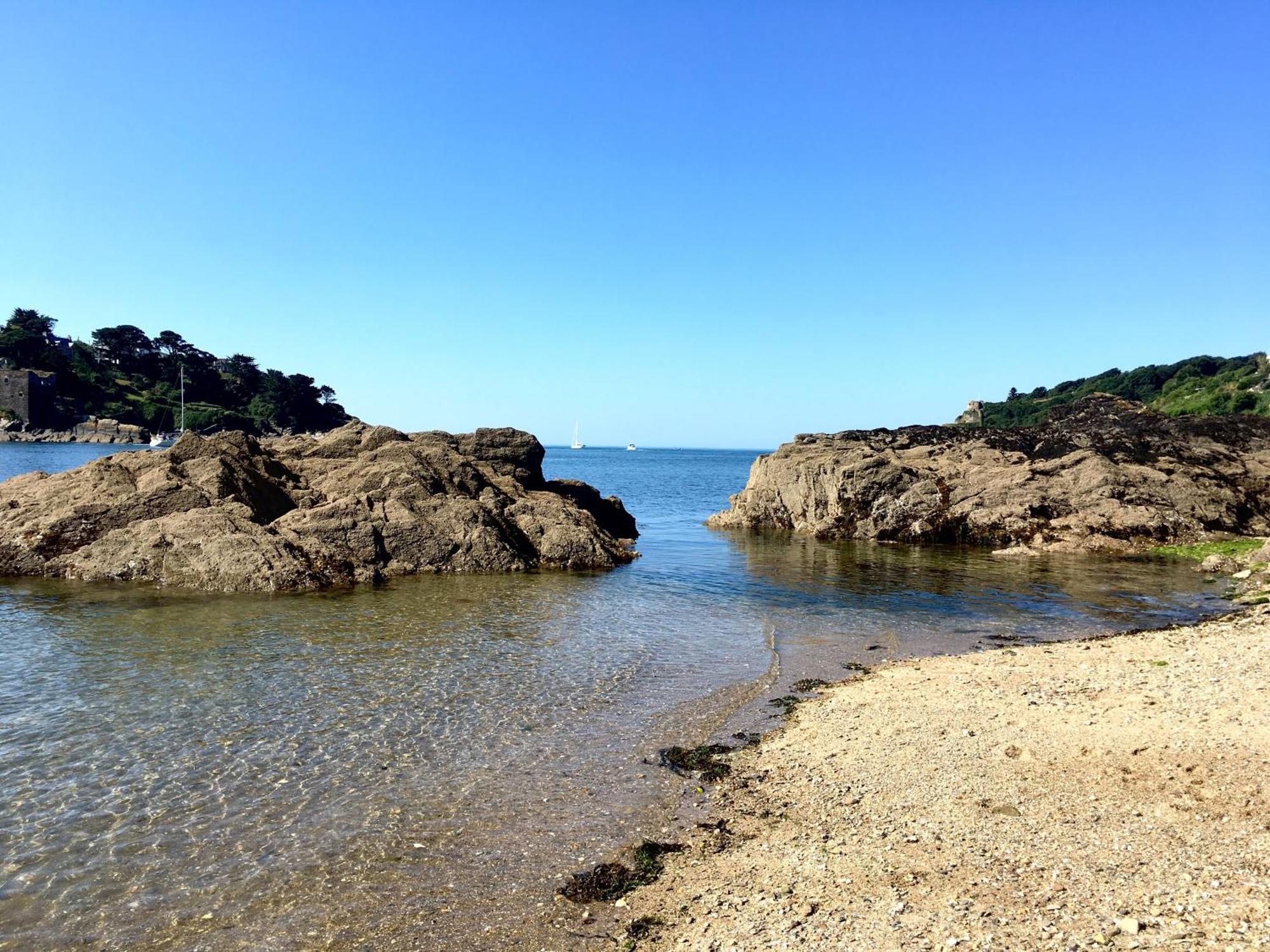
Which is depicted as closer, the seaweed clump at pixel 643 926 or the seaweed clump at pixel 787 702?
the seaweed clump at pixel 643 926

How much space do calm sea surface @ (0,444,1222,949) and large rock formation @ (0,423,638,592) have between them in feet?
4.50

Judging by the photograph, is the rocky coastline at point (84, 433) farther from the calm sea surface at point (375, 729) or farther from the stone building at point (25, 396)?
the calm sea surface at point (375, 729)

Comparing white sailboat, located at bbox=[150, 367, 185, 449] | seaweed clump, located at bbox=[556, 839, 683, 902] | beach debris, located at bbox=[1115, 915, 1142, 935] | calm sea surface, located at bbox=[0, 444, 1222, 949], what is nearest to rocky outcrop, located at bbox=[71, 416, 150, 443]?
white sailboat, located at bbox=[150, 367, 185, 449]

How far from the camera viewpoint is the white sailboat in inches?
4990

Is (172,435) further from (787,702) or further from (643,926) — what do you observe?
(643,926)

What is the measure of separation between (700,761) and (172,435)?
154 metres

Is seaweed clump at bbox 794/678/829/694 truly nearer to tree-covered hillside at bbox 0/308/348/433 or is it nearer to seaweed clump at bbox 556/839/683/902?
seaweed clump at bbox 556/839/683/902

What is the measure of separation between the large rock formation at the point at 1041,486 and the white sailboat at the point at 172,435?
376 ft

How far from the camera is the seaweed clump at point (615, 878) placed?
673cm

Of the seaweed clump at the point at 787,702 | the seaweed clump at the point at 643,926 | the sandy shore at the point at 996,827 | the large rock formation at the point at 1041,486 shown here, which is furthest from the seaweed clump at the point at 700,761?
the large rock formation at the point at 1041,486

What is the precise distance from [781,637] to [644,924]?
11432 mm

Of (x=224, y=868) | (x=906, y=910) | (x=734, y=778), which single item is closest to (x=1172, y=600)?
(x=734, y=778)

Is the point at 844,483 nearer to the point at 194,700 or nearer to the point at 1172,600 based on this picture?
the point at 1172,600

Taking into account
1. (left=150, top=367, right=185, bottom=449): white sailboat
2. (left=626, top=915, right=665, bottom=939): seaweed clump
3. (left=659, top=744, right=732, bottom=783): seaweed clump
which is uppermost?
(left=150, top=367, right=185, bottom=449): white sailboat
